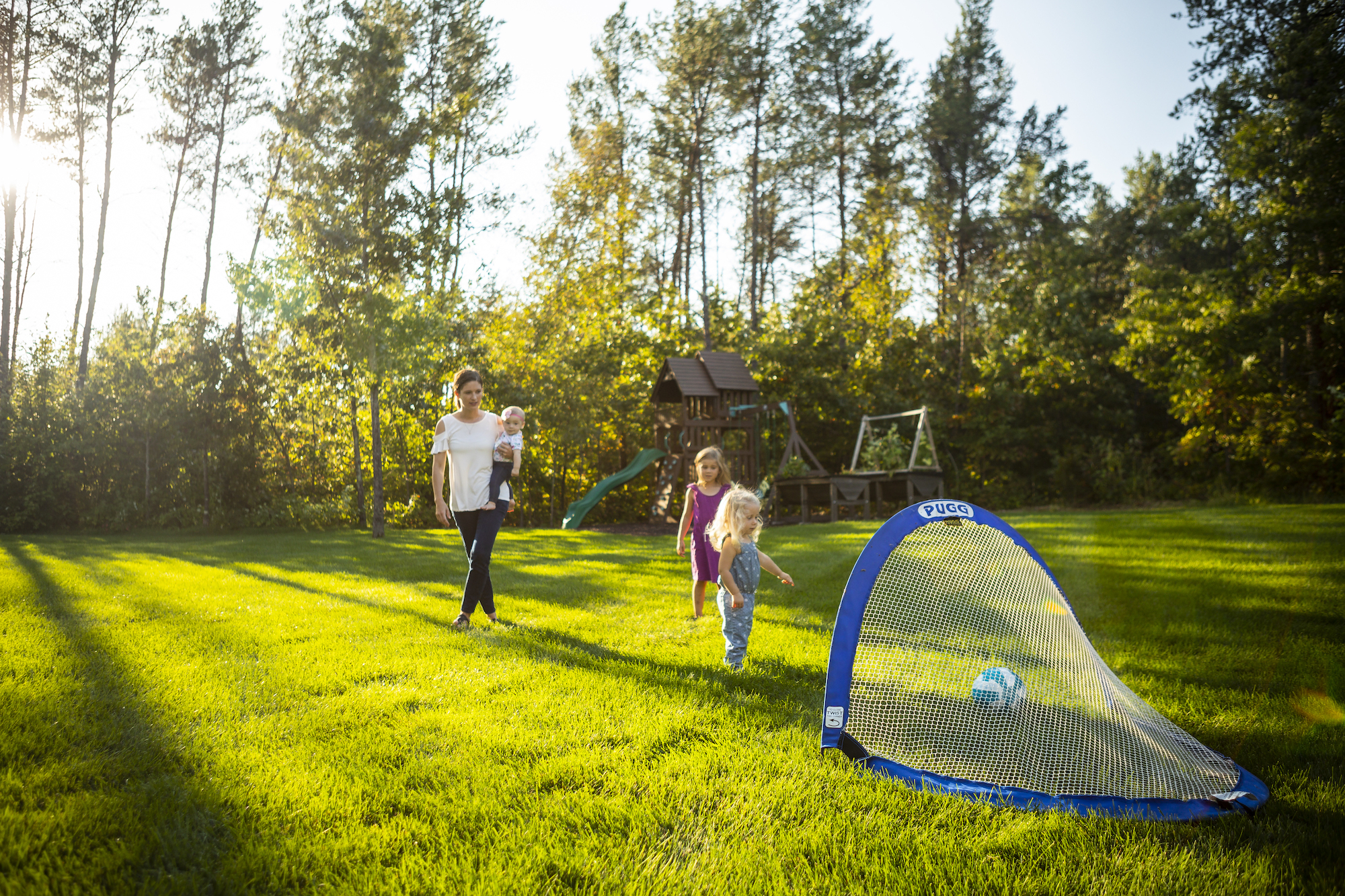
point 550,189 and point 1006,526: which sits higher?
point 550,189

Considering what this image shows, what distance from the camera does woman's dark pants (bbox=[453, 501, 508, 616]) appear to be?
5.72m

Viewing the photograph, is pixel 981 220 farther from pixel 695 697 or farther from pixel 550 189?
pixel 695 697

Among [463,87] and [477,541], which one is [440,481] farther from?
[463,87]

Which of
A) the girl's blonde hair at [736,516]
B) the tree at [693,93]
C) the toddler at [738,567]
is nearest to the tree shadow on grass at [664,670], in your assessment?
the toddler at [738,567]

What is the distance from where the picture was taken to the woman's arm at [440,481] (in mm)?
5809

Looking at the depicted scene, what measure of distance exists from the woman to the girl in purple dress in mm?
1359

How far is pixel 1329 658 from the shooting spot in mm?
4512

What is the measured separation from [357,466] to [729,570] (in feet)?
46.3

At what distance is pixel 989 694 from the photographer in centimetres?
379

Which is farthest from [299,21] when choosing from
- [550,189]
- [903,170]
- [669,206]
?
[903,170]

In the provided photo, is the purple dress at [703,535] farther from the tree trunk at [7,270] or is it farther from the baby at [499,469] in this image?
the tree trunk at [7,270]

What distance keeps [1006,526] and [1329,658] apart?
2406mm

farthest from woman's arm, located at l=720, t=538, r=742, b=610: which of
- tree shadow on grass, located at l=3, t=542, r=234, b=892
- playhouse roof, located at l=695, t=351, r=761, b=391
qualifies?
playhouse roof, located at l=695, t=351, r=761, b=391

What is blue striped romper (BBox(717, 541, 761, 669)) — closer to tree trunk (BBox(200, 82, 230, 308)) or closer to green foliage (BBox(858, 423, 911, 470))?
green foliage (BBox(858, 423, 911, 470))
